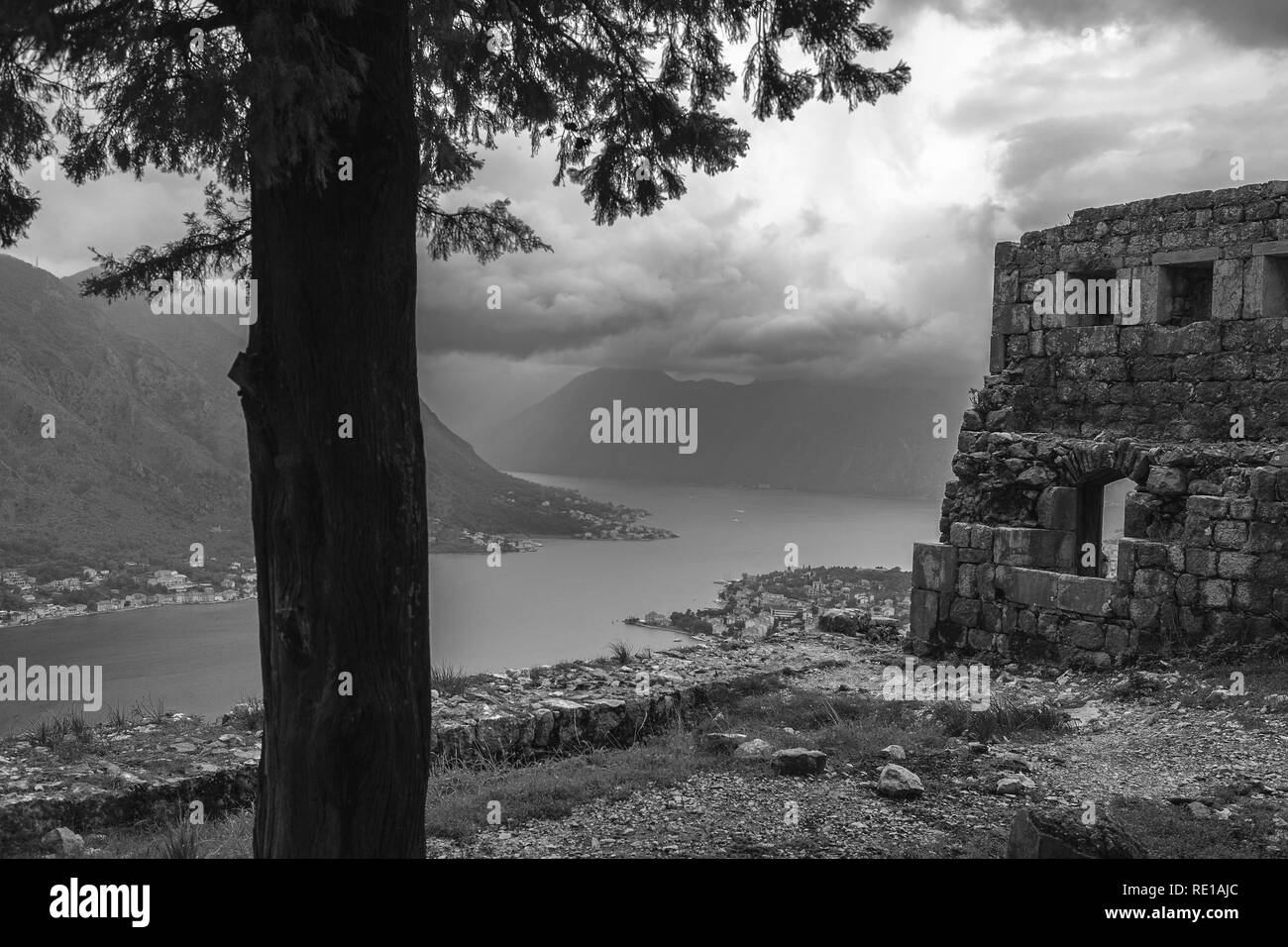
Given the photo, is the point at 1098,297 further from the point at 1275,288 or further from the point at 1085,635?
the point at 1085,635

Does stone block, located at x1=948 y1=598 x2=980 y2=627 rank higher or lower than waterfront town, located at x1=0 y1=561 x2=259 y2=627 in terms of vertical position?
higher

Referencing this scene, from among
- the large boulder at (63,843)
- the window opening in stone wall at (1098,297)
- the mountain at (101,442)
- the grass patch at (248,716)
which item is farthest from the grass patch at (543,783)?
the mountain at (101,442)

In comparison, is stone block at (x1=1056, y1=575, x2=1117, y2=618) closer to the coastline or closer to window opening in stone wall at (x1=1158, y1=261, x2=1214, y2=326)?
window opening in stone wall at (x1=1158, y1=261, x2=1214, y2=326)

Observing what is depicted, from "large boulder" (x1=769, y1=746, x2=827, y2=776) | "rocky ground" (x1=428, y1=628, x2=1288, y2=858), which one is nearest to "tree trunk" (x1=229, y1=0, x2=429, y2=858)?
"rocky ground" (x1=428, y1=628, x2=1288, y2=858)

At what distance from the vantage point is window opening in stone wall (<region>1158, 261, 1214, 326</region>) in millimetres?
10070

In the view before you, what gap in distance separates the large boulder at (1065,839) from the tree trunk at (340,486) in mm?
2672

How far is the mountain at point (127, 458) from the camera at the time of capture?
55.8 m

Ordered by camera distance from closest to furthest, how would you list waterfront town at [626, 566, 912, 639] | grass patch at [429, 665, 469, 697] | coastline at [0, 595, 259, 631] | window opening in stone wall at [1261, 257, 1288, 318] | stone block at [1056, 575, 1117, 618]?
grass patch at [429, 665, 469, 697] < window opening in stone wall at [1261, 257, 1288, 318] < stone block at [1056, 575, 1117, 618] < waterfront town at [626, 566, 912, 639] < coastline at [0, 595, 259, 631]

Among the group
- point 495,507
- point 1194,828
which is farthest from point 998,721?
point 495,507

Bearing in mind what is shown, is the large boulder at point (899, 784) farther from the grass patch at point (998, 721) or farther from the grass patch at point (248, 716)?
the grass patch at point (248, 716)

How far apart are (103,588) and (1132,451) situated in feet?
155

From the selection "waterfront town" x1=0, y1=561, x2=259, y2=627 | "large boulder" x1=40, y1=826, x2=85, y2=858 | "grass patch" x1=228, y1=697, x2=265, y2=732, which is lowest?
"waterfront town" x1=0, y1=561, x2=259, y2=627

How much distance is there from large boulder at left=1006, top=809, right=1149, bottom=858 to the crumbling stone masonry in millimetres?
5651
